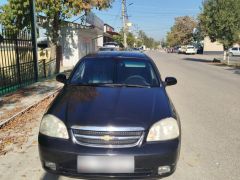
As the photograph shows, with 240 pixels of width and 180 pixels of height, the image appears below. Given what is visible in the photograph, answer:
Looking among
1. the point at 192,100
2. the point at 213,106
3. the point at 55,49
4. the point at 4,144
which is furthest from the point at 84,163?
the point at 55,49

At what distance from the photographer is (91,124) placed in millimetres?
3646

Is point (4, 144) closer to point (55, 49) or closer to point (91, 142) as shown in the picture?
point (91, 142)

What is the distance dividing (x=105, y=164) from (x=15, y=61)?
9.37 meters

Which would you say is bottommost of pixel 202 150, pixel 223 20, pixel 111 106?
pixel 202 150

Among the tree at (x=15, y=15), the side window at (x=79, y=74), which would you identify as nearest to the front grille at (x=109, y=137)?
the side window at (x=79, y=74)

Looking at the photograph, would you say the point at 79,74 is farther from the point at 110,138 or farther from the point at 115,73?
the point at 110,138

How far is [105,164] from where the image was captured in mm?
3553

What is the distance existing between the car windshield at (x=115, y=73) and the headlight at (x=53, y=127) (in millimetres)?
1358

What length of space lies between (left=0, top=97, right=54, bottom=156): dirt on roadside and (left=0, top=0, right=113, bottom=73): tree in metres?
10.6

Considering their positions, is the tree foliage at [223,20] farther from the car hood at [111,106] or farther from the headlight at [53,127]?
the headlight at [53,127]

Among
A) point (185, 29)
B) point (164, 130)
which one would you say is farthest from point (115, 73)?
point (185, 29)

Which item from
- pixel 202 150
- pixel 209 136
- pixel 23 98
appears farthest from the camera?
pixel 23 98

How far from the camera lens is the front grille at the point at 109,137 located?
3586mm

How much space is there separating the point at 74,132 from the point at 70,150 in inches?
8.2
